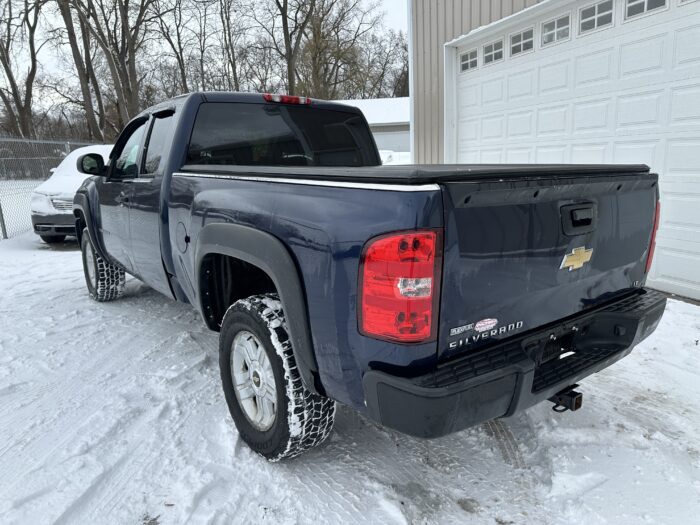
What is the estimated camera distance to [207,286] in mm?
2988

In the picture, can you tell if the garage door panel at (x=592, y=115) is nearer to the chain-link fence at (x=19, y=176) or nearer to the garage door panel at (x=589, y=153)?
the garage door panel at (x=589, y=153)

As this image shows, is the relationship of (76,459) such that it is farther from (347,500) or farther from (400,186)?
(400,186)

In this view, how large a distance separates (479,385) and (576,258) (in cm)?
84

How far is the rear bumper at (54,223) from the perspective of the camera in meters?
8.98

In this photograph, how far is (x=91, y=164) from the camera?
172 inches

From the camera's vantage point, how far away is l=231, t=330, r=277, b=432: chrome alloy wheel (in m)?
2.51

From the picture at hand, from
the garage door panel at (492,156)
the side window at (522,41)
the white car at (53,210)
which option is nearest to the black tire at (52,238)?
the white car at (53,210)

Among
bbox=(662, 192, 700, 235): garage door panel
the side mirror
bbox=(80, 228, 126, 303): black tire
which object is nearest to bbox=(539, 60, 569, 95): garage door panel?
bbox=(662, 192, 700, 235): garage door panel

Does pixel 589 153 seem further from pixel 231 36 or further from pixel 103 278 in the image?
pixel 231 36

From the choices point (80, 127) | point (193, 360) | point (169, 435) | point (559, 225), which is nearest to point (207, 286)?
point (169, 435)

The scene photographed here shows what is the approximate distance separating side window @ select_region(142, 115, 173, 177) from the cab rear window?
0.91ft

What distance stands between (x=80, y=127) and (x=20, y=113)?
16.6m

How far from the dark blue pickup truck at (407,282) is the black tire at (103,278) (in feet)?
7.58

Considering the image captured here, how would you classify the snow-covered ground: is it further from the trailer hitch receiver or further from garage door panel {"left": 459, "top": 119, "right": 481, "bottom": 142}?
garage door panel {"left": 459, "top": 119, "right": 481, "bottom": 142}
